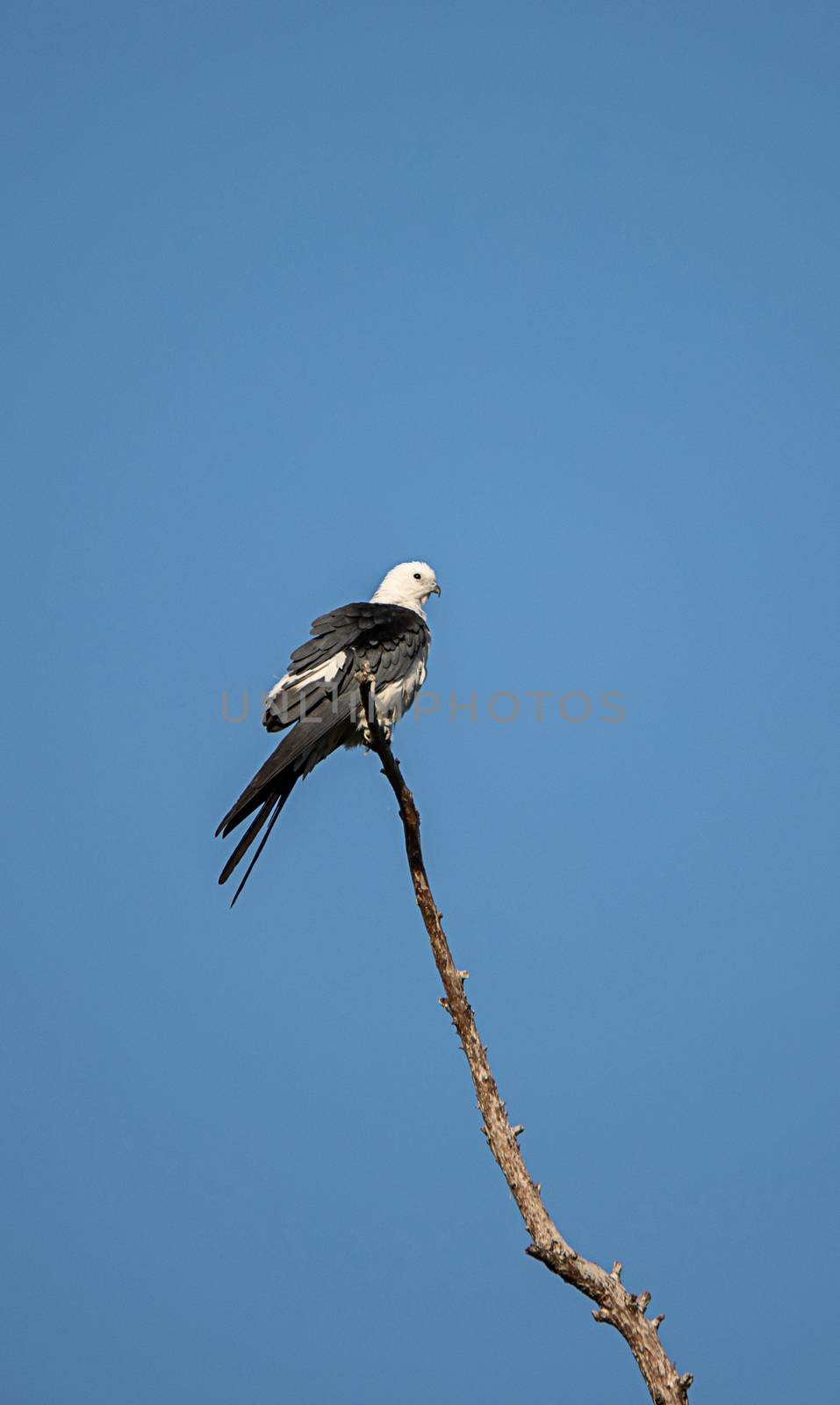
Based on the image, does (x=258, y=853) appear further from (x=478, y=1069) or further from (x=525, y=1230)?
(x=525, y=1230)

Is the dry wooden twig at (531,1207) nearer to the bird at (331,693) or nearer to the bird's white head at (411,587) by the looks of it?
the bird at (331,693)

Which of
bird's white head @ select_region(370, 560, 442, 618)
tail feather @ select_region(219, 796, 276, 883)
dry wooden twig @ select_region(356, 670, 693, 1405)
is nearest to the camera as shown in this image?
dry wooden twig @ select_region(356, 670, 693, 1405)

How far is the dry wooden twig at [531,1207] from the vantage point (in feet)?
15.3

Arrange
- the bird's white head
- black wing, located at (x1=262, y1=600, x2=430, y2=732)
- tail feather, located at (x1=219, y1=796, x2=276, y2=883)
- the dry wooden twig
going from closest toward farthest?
the dry wooden twig < tail feather, located at (x1=219, y1=796, x2=276, y2=883) < black wing, located at (x1=262, y1=600, x2=430, y2=732) < the bird's white head

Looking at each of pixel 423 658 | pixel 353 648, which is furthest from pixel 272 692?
pixel 423 658

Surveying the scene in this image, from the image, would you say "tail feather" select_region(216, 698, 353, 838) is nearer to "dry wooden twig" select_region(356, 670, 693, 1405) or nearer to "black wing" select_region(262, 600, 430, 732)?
"black wing" select_region(262, 600, 430, 732)

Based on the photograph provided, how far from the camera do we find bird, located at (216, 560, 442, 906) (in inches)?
264

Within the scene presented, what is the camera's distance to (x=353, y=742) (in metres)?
7.96

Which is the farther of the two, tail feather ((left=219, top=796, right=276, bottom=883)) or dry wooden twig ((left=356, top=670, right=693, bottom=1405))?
tail feather ((left=219, top=796, right=276, bottom=883))

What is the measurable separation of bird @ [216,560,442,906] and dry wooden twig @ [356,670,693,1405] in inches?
52.2

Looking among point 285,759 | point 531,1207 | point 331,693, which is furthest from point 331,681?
point 531,1207

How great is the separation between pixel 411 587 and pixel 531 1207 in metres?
5.11

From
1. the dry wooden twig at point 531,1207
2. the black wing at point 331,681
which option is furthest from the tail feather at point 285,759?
the dry wooden twig at point 531,1207

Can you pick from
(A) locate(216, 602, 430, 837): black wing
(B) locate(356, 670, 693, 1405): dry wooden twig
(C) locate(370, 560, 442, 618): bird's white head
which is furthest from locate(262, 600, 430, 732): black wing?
(B) locate(356, 670, 693, 1405): dry wooden twig
